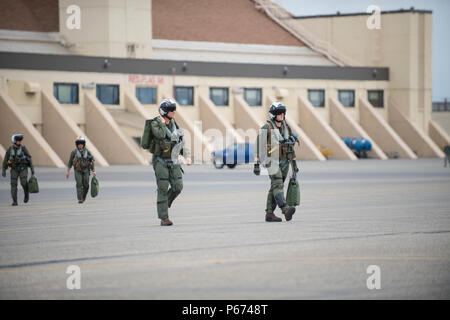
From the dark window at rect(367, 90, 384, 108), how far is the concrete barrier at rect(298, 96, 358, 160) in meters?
7.43

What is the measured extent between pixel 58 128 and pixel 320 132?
1902 cm

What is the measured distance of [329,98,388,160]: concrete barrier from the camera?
61.8m

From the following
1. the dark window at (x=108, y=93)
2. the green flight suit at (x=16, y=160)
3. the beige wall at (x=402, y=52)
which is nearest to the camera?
the green flight suit at (x=16, y=160)

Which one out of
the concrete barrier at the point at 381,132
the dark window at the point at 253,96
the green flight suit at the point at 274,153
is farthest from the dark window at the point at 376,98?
the green flight suit at the point at 274,153

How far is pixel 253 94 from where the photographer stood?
206 ft

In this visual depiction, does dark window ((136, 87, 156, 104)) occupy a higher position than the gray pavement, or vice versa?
dark window ((136, 87, 156, 104))

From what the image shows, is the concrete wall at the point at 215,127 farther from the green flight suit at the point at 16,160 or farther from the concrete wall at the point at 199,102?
the green flight suit at the point at 16,160

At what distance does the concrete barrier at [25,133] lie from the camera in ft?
156

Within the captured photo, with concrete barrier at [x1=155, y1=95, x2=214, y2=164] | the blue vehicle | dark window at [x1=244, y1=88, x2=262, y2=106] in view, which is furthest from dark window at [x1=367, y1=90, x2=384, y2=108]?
the blue vehicle

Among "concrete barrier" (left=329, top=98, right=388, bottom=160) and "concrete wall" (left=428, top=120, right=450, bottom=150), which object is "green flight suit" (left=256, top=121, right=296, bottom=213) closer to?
"concrete barrier" (left=329, top=98, right=388, bottom=160)

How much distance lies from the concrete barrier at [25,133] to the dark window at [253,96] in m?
17.5

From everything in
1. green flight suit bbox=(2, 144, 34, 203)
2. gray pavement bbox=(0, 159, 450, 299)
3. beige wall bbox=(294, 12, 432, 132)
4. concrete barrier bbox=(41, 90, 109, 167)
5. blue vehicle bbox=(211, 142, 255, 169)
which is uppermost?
beige wall bbox=(294, 12, 432, 132)

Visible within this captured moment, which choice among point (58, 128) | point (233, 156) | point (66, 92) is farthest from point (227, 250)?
point (66, 92)

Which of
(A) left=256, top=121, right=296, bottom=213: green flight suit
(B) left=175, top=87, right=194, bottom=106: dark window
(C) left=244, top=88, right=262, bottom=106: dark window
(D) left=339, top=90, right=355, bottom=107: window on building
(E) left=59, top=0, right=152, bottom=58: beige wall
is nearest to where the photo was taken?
(A) left=256, top=121, right=296, bottom=213: green flight suit
